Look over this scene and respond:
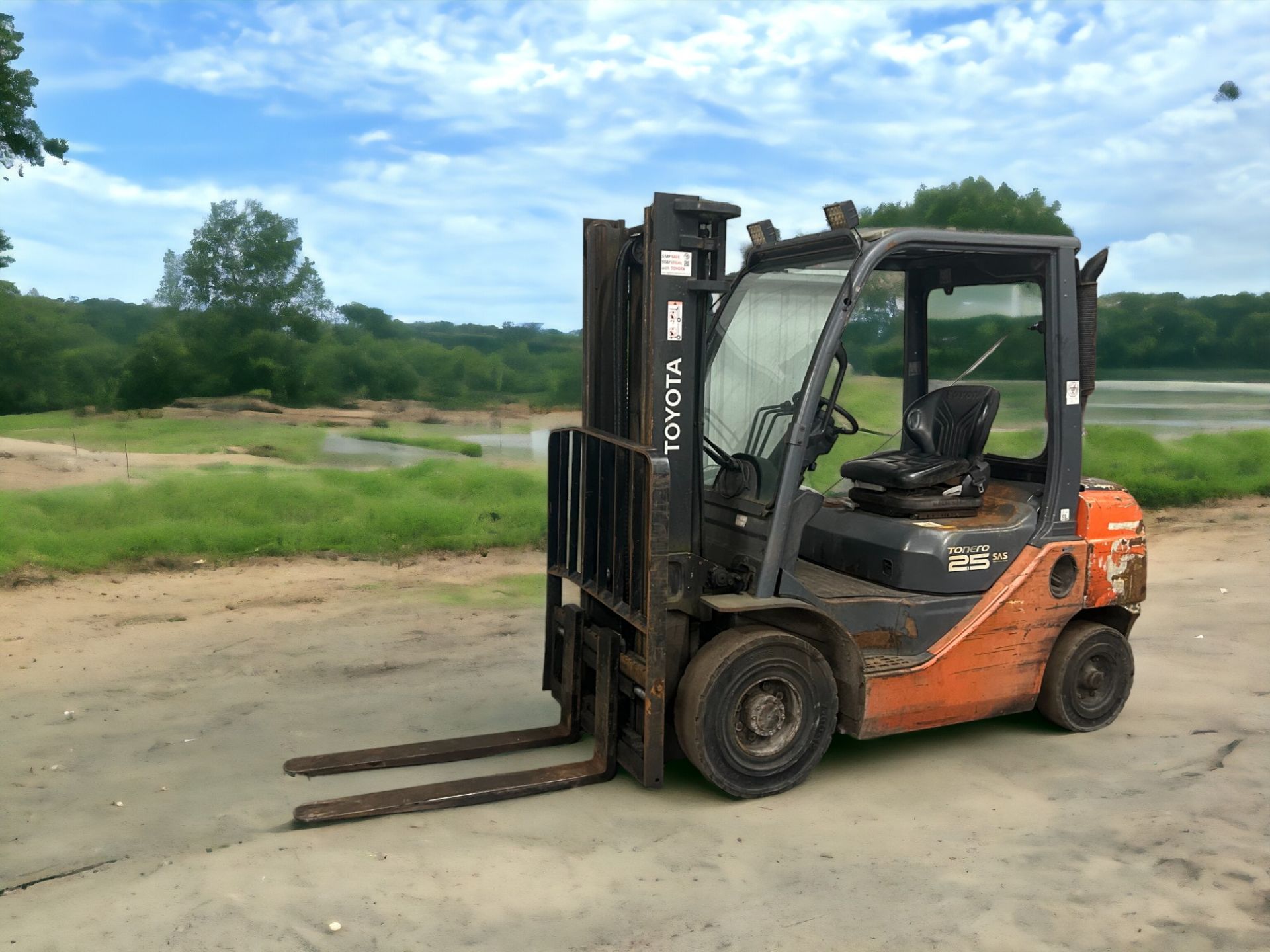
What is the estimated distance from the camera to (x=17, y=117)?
1431cm

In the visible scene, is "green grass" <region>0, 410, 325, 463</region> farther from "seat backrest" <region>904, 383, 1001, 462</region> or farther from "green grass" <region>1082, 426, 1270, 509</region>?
"green grass" <region>1082, 426, 1270, 509</region>

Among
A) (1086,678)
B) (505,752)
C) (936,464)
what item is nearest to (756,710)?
(505,752)

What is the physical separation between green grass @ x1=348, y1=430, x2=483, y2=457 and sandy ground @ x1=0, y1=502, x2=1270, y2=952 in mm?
8909

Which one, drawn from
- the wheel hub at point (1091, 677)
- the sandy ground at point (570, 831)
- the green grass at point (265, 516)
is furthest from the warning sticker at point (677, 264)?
the green grass at point (265, 516)

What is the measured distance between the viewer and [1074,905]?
399cm

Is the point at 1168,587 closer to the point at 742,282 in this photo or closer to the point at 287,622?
the point at 742,282

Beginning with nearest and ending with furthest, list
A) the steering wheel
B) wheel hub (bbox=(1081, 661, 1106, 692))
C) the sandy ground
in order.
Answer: the sandy ground → the steering wheel → wheel hub (bbox=(1081, 661, 1106, 692))

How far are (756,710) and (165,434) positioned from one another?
13214 millimetres

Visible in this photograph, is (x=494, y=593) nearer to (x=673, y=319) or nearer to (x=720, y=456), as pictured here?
(x=720, y=456)

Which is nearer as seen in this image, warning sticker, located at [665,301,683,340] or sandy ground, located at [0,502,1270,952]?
sandy ground, located at [0,502,1270,952]

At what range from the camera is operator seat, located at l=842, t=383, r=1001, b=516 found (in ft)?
18.3

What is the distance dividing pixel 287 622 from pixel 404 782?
12.8ft

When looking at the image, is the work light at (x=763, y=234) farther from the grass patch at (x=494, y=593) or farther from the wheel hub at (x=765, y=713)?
the grass patch at (x=494, y=593)

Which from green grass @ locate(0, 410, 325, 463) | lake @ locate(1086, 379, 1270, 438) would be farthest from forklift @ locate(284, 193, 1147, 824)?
lake @ locate(1086, 379, 1270, 438)
